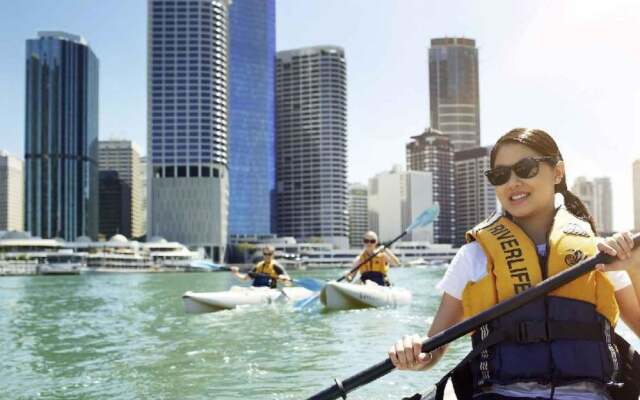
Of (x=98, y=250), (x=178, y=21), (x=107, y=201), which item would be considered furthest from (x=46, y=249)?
(x=107, y=201)

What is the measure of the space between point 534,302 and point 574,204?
2.09 ft

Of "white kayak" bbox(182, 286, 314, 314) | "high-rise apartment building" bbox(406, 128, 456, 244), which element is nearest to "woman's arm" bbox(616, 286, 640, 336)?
"white kayak" bbox(182, 286, 314, 314)

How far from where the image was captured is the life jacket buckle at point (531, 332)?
272 cm

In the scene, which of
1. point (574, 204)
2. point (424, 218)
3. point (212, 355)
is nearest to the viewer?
point (574, 204)

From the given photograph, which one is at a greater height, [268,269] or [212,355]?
[268,269]

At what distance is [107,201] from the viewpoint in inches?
7844

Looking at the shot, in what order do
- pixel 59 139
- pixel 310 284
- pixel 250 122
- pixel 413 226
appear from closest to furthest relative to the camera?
pixel 413 226, pixel 310 284, pixel 59 139, pixel 250 122

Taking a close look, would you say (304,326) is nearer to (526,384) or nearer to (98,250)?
(526,384)

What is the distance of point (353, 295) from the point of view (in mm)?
18703

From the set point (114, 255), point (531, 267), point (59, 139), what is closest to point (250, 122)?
point (59, 139)

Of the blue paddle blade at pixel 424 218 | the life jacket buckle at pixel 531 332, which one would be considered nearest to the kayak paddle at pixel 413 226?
the blue paddle blade at pixel 424 218

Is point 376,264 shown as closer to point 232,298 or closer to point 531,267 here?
point 232,298

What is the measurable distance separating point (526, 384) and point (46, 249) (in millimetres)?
139492

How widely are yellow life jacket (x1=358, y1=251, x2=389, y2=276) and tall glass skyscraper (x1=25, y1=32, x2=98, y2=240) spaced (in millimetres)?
145240
